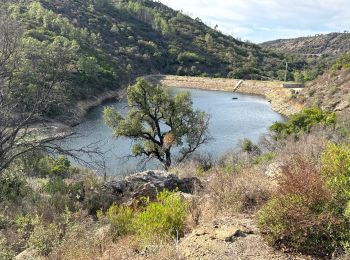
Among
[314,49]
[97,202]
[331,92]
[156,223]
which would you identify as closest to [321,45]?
[314,49]

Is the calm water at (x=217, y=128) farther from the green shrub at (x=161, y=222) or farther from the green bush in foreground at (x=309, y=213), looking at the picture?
the green bush in foreground at (x=309, y=213)

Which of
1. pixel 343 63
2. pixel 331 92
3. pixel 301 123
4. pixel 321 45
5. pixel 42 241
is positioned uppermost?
pixel 321 45

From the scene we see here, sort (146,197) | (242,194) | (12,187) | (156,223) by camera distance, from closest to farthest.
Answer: (156,223) → (242,194) → (146,197) → (12,187)

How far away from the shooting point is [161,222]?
18.8 feet

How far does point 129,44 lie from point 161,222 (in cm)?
9382

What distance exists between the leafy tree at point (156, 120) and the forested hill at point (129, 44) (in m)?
29.5

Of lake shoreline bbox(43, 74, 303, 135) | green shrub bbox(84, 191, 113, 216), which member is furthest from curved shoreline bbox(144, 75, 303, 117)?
green shrub bbox(84, 191, 113, 216)

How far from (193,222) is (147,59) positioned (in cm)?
8929

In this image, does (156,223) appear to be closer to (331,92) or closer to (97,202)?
(97,202)

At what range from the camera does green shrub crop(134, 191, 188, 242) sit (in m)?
5.56

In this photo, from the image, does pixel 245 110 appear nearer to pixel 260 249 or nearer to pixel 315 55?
pixel 260 249

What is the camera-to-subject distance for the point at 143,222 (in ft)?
19.1

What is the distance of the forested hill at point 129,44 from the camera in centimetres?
6331

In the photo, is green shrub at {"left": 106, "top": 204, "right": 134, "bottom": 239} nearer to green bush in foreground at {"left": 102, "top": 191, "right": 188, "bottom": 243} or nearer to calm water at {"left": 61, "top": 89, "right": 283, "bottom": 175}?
green bush in foreground at {"left": 102, "top": 191, "right": 188, "bottom": 243}
